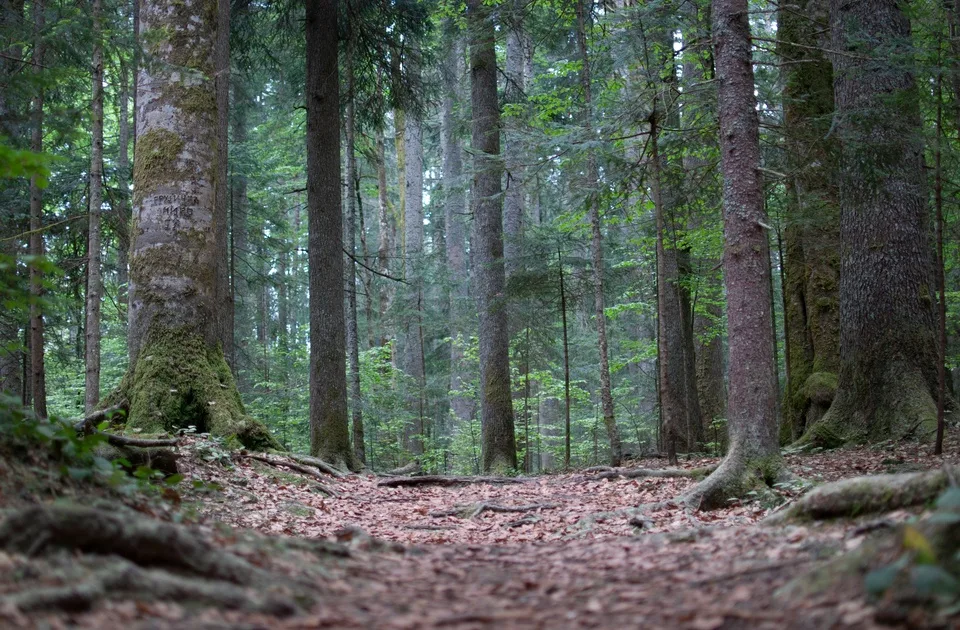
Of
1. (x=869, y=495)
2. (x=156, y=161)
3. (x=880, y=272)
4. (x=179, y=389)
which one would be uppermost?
(x=156, y=161)

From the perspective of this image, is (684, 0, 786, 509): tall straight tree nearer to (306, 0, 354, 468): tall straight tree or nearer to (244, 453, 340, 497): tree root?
(244, 453, 340, 497): tree root

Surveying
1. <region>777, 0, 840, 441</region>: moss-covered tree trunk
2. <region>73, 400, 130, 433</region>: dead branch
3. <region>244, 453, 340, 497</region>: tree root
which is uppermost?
<region>777, 0, 840, 441</region>: moss-covered tree trunk

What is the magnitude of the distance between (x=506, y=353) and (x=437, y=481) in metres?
3.76

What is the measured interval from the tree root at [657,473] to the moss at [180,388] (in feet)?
15.5

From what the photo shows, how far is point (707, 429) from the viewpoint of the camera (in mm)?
14914

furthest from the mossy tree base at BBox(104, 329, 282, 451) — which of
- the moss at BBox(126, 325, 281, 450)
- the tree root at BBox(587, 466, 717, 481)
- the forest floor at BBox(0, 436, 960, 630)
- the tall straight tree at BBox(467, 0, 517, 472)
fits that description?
the tall straight tree at BBox(467, 0, 517, 472)

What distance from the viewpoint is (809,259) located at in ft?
37.3

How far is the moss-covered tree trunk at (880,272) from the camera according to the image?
8.49 meters

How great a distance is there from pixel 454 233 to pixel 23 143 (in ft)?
55.2

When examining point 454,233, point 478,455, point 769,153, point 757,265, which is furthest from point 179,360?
point 454,233

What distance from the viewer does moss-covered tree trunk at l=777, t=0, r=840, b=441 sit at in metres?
10.4

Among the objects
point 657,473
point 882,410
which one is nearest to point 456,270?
point 657,473

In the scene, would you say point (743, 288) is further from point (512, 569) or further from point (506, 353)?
point (506, 353)

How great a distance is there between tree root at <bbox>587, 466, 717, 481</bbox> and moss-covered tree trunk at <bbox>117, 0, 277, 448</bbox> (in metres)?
4.62
